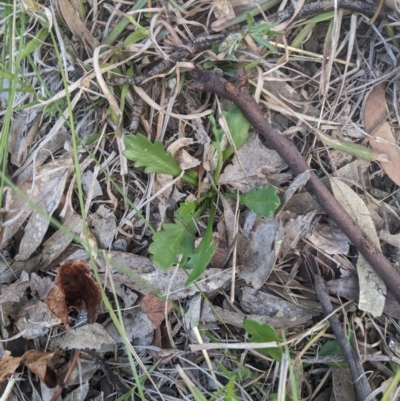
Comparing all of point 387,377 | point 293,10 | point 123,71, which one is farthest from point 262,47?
point 387,377

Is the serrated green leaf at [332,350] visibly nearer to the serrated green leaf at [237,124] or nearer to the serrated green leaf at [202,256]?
the serrated green leaf at [202,256]

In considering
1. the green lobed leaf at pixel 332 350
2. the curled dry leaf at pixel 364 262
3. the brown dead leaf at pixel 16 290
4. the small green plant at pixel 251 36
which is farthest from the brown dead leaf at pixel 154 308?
the small green plant at pixel 251 36

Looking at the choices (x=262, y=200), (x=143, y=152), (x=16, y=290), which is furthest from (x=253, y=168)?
(x=16, y=290)

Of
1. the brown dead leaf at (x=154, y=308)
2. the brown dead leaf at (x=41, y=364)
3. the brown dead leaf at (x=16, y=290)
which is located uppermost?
the brown dead leaf at (x=16, y=290)

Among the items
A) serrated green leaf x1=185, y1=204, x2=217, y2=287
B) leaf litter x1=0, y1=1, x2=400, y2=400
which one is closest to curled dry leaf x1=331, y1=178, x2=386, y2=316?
leaf litter x1=0, y1=1, x2=400, y2=400

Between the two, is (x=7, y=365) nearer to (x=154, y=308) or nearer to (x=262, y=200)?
(x=154, y=308)

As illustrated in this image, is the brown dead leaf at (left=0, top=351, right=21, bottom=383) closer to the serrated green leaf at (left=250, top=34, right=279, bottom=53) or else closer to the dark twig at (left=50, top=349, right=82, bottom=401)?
the dark twig at (left=50, top=349, right=82, bottom=401)
